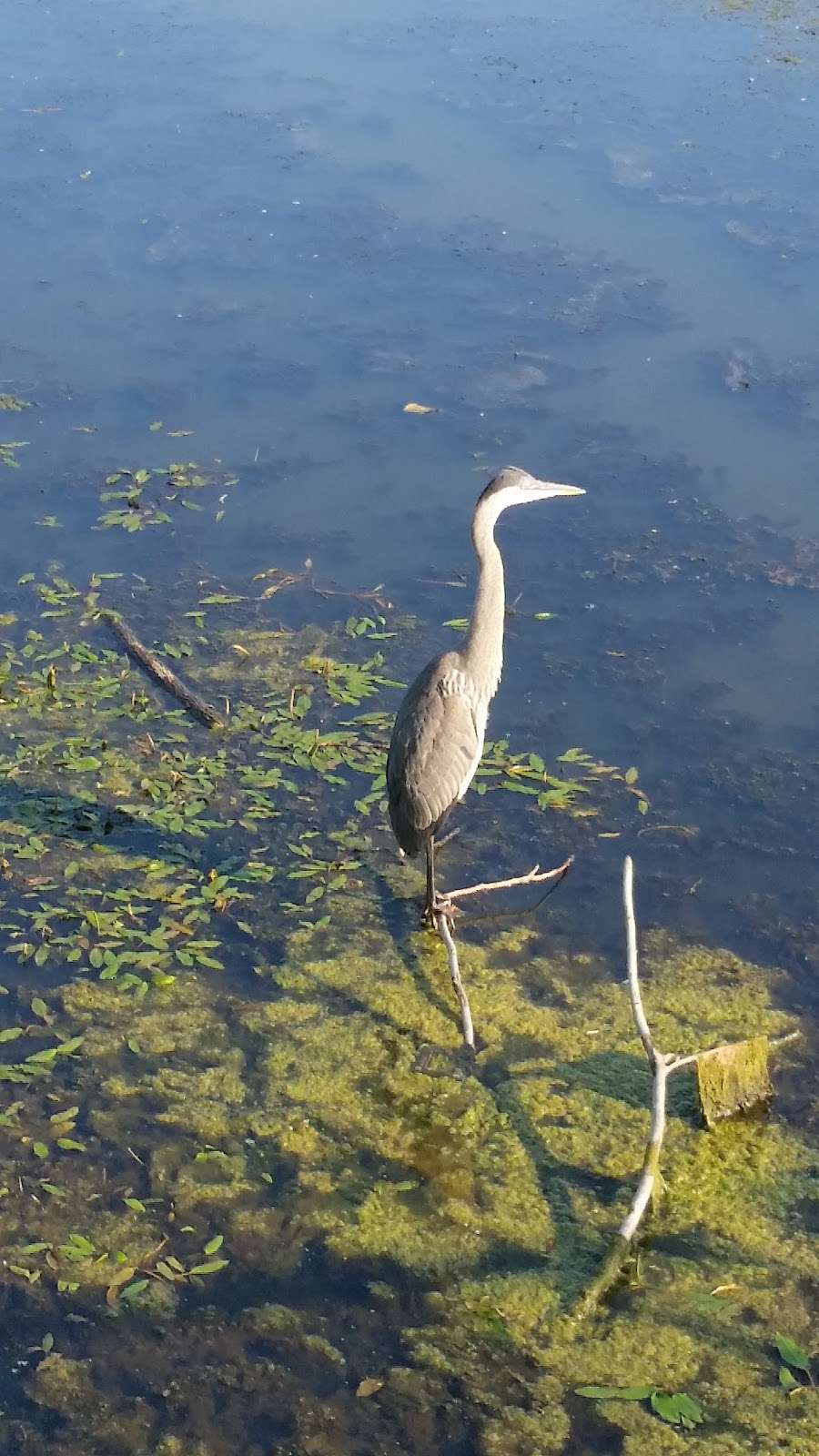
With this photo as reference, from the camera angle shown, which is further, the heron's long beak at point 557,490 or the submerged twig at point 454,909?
the heron's long beak at point 557,490

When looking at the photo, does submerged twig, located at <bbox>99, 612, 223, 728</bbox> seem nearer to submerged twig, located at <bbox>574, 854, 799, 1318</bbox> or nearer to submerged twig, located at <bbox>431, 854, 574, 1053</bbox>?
submerged twig, located at <bbox>431, 854, 574, 1053</bbox>

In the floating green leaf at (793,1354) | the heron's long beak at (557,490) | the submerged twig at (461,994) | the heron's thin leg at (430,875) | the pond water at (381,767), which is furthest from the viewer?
the heron's long beak at (557,490)

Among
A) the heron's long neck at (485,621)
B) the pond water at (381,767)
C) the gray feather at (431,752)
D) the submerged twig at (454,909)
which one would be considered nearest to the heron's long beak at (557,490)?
the heron's long neck at (485,621)

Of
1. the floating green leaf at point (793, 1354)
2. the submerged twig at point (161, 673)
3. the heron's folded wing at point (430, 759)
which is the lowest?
the submerged twig at point (161, 673)

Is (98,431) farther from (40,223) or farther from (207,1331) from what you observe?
(207,1331)

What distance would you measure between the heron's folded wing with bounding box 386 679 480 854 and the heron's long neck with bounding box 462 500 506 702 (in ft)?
0.47

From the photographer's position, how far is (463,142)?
11414 mm

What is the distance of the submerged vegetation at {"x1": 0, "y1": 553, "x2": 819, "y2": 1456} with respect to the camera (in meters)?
3.68

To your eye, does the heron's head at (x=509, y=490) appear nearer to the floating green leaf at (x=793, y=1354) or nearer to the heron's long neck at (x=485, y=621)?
the heron's long neck at (x=485, y=621)

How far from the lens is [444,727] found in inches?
203

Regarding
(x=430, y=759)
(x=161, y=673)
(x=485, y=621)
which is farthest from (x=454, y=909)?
(x=161, y=673)

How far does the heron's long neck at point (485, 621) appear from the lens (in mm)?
5270

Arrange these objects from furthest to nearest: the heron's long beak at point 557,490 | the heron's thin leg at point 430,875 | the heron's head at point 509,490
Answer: the heron's long beak at point 557,490 < the heron's head at point 509,490 < the heron's thin leg at point 430,875

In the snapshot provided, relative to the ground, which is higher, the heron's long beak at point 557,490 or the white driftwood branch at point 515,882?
the heron's long beak at point 557,490
